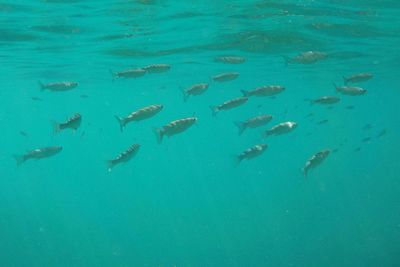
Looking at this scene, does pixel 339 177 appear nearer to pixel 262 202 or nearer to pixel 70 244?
pixel 262 202

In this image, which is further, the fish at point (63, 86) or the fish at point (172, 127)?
the fish at point (63, 86)

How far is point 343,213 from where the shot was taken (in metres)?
29.1

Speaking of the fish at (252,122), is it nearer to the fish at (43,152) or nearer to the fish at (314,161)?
the fish at (314,161)

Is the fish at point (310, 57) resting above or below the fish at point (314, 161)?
above

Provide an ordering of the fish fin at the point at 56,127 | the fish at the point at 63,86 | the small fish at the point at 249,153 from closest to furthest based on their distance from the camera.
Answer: the fish fin at the point at 56,127 < the small fish at the point at 249,153 < the fish at the point at 63,86

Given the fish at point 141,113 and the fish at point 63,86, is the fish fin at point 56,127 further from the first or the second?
the fish at point 63,86

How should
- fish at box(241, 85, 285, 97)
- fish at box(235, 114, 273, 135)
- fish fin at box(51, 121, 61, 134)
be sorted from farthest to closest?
1. fish at box(241, 85, 285, 97)
2. fish at box(235, 114, 273, 135)
3. fish fin at box(51, 121, 61, 134)

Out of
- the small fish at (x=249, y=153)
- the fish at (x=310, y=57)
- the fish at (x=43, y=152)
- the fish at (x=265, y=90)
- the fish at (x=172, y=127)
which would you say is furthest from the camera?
the fish at (x=310, y=57)

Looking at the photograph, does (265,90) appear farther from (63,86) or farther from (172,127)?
(63,86)

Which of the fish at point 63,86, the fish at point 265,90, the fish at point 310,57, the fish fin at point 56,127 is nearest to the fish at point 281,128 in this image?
the fish at point 265,90

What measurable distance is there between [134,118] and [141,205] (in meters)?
26.9

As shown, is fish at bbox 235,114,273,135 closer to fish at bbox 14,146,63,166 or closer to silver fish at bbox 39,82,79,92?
fish at bbox 14,146,63,166

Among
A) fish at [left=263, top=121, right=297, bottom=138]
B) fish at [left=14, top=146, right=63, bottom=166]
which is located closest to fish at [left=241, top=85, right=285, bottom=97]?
fish at [left=263, top=121, right=297, bottom=138]

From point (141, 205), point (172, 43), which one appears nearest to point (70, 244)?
point (141, 205)
